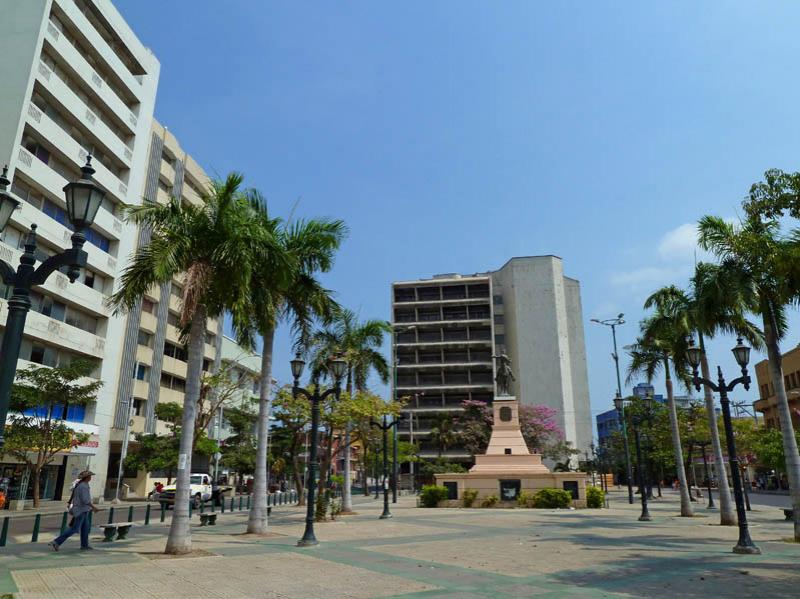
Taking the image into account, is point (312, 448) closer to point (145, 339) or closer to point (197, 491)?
point (197, 491)

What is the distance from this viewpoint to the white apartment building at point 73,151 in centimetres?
3431

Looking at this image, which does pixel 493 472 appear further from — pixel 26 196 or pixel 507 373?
pixel 26 196

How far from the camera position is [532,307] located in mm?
86750

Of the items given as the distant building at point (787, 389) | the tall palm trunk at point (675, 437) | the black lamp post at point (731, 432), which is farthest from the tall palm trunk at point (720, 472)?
the distant building at point (787, 389)

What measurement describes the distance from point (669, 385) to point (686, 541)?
1057 centimetres

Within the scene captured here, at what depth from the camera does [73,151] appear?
125 ft

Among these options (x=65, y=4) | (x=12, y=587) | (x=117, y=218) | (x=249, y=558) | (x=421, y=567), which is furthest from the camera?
(x=117, y=218)

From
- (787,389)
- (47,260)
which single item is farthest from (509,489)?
(787,389)

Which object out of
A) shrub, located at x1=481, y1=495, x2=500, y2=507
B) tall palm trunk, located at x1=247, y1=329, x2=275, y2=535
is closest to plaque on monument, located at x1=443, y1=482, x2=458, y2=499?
shrub, located at x1=481, y1=495, x2=500, y2=507

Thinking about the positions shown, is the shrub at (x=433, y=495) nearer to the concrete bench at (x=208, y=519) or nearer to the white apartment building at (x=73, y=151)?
the concrete bench at (x=208, y=519)

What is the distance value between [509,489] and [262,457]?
18.5m

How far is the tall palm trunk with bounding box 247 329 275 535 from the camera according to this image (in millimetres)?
17203

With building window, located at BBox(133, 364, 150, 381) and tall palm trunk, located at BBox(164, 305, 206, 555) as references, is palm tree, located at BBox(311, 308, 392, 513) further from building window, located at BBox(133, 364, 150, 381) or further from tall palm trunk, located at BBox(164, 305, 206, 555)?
building window, located at BBox(133, 364, 150, 381)

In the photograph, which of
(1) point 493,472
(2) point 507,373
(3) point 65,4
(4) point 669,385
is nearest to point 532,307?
(2) point 507,373
